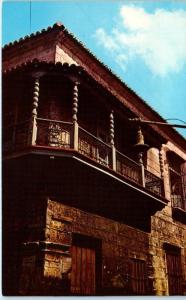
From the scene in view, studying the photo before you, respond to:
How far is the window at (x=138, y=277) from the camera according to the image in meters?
9.20

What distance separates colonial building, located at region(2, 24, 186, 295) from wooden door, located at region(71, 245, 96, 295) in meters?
0.02

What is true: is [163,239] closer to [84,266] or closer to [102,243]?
[102,243]

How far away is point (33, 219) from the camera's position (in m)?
7.40

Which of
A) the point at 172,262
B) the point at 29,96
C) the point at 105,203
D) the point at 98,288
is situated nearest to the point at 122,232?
the point at 105,203

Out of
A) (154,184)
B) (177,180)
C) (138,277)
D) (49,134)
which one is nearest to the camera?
(49,134)

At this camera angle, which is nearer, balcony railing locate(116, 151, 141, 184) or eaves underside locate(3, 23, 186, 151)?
balcony railing locate(116, 151, 141, 184)

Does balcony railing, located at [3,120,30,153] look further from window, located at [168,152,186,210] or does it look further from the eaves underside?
window, located at [168,152,186,210]

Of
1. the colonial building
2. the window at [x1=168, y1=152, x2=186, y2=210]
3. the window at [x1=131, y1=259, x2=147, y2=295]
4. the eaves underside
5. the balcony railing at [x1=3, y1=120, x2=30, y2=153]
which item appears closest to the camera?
the colonial building

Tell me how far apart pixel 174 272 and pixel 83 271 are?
440cm

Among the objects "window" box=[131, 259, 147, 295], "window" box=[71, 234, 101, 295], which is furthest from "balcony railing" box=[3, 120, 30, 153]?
"window" box=[131, 259, 147, 295]

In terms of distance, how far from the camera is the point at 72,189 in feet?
26.6

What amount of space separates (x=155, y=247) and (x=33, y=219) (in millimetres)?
4788

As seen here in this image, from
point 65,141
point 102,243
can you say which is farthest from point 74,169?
point 102,243

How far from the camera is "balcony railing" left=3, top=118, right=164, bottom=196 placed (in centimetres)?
748
